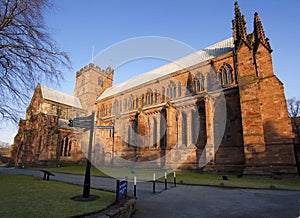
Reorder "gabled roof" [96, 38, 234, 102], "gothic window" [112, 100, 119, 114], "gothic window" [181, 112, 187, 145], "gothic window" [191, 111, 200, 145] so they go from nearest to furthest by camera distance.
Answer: "gothic window" [191, 111, 200, 145]
"gothic window" [181, 112, 187, 145]
"gabled roof" [96, 38, 234, 102]
"gothic window" [112, 100, 119, 114]

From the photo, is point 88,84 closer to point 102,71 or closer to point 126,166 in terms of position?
point 102,71

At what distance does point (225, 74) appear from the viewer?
2225 centimetres

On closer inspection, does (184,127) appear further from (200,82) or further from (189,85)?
(200,82)

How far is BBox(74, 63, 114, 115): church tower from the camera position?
47.9 m

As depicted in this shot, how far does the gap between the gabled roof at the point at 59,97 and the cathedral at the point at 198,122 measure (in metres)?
1.89

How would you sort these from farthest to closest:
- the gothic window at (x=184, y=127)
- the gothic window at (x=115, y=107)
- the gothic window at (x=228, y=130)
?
the gothic window at (x=115, y=107), the gothic window at (x=184, y=127), the gothic window at (x=228, y=130)

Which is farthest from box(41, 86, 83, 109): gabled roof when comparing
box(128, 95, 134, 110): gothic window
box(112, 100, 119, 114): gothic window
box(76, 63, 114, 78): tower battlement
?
box(128, 95, 134, 110): gothic window

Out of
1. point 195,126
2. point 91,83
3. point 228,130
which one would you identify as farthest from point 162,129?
point 91,83

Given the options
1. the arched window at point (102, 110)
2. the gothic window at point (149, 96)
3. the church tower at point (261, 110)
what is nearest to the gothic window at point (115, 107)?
the arched window at point (102, 110)

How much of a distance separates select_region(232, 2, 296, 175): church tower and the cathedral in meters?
0.07

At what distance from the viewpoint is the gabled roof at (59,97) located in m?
42.1

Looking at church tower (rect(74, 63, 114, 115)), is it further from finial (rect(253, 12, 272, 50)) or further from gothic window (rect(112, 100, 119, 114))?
finial (rect(253, 12, 272, 50))

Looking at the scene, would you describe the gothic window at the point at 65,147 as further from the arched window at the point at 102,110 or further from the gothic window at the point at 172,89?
the gothic window at the point at 172,89

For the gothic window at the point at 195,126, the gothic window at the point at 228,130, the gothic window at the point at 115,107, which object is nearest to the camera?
the gothic window at the point at 228,130
